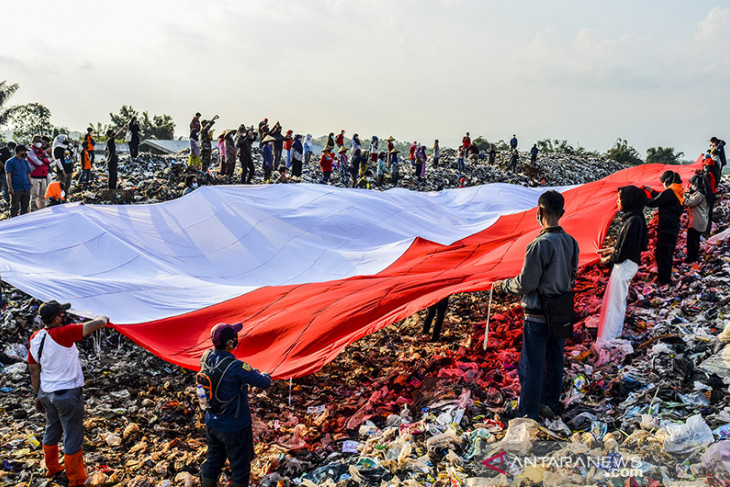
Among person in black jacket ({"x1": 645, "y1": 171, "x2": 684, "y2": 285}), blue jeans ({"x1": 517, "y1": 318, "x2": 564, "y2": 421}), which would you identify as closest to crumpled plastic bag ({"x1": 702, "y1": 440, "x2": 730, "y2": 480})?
blue jeans ({"x1": 517, "y1": 318, "x2": 564, "y2": 421})

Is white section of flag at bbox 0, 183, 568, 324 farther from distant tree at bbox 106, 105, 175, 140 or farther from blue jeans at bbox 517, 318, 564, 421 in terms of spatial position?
distant tree at bbox 106, 105, 175, 140

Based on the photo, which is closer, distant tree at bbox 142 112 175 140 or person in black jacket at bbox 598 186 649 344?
person in black jacket at bbox 598 186 649 344

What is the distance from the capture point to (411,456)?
3.86m

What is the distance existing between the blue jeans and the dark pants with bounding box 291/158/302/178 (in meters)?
14.8

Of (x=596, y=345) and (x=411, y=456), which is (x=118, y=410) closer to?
(x=411, y=456)

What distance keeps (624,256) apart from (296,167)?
14158 millimetres

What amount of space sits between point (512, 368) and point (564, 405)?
2.60 ft

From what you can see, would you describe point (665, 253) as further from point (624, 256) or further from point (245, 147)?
point (245, 147)

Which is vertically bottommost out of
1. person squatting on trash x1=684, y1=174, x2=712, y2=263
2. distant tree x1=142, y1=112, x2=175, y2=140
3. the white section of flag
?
the white section of flag

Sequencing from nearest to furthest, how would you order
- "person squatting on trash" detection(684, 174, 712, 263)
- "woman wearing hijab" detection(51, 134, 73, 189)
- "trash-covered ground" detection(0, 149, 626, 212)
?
"person squatting on trash" detection(684, 174, 712, 263) < "woman wearing hijab" detection(51, 134, 73, 189) < "trash-covered ground" detection(0, 149, 626, 212)

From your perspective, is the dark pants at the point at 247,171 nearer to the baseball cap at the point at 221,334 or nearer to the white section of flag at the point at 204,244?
the white section of flag at the point at 204,244

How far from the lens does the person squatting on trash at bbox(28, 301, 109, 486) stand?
4.18 metres

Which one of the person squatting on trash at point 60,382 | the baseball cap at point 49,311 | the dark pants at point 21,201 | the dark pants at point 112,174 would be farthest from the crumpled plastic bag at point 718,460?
the dark pants at point 112,174

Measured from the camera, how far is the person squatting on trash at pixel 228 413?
12.0 feet
